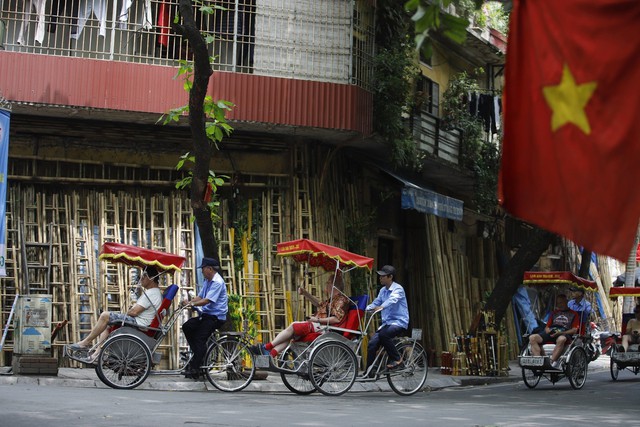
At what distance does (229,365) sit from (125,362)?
4.56 ft

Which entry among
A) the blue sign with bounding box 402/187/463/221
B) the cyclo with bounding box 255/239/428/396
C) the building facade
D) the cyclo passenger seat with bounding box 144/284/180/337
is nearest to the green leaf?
the cyclo with bounding box 255/239/428/396

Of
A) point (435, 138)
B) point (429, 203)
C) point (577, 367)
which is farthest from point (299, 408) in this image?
point (435, 138)

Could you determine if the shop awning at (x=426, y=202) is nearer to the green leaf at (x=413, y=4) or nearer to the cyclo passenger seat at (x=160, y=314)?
the cyclo passenger seat at (x=160, y=314)

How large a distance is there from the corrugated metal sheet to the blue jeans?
5.59 m

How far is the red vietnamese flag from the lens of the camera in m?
4.07

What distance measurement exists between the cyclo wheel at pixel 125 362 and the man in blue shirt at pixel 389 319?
10.1 ft

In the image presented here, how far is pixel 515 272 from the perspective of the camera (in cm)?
2005

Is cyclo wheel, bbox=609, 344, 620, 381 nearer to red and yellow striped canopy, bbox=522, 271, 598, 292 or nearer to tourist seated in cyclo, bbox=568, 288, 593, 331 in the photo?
red and yellow striped canopy, bbox=522, 271, 598, 292

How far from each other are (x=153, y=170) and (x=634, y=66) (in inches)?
606

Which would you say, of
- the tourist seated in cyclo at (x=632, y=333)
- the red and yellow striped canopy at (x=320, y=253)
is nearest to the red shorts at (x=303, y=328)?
the red and yellow striped canopy at (x=320, y=253)

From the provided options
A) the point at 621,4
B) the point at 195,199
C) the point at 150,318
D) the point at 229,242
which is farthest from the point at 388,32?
the point at 621,4

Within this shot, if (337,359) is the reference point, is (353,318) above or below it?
above

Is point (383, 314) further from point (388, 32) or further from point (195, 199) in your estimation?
point (388, 32)

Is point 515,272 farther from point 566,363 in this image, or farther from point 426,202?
point 566,363
